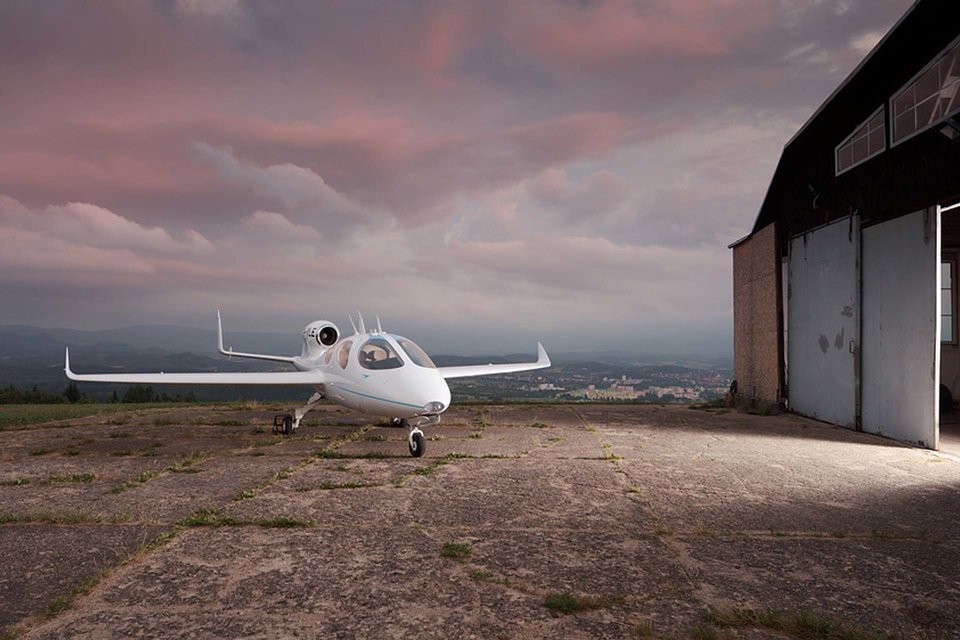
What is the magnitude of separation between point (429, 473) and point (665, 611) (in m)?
4.22

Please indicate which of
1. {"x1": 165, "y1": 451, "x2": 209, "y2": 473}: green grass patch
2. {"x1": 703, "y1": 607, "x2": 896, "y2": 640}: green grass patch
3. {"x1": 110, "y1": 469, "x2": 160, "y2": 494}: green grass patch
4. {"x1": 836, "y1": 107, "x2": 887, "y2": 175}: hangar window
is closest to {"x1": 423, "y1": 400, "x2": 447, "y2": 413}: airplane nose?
{"x1": 165, "y1": 451, "x2": 209, "y2": 473}: green grass patch

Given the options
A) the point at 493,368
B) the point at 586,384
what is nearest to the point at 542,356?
the point at 493,368

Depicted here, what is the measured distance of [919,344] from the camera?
923 cm

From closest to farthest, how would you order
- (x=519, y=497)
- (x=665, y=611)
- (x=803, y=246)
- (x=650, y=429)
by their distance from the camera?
(x=665, y=611) → (x=519, y=497) → (x=650, y=429) → (x=803, y=246)

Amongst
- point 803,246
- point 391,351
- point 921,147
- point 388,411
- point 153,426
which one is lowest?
point 153,426

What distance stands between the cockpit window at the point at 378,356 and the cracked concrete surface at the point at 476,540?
4.58ft

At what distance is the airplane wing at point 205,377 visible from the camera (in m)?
8.98

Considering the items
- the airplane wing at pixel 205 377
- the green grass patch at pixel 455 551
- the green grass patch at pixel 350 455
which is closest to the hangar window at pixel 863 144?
the green grass patch at pixel 350 455

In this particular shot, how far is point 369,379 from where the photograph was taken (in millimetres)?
9141

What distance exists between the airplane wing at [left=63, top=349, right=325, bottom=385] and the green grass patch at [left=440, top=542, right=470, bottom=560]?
6.50 meters

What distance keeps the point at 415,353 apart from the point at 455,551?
5428 millimetres

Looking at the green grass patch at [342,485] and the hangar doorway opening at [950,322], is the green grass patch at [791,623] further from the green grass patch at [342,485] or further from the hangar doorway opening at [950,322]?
the hangar doorway opening at [950,322]

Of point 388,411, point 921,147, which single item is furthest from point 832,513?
point 921,147

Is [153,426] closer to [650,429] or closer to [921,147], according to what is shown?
[650,429]
